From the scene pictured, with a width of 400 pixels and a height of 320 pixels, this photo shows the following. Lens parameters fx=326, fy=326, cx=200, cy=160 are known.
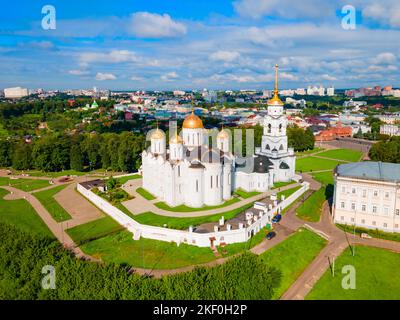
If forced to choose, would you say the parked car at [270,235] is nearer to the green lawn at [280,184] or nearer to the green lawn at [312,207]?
the green lawn at [312,207]

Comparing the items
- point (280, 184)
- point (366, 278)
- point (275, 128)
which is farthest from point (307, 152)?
point (366, 278)

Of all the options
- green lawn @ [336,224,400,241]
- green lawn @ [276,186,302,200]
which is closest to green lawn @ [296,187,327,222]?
green lawn @ [276,186,302,200]

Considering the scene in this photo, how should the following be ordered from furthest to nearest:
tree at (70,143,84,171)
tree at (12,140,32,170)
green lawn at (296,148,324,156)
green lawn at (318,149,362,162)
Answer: green lawn at (296,148,324,156), green lawn at (318,149,362,162), tree at (12,140,32,170), tree at (70,143,84,171)

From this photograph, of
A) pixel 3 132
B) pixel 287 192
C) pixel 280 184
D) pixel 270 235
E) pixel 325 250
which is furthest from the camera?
pixel 3 132

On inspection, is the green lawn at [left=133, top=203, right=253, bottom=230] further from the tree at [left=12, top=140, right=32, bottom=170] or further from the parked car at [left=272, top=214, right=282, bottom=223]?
the tree at [left=12, top=140, right=32, bottom=170]

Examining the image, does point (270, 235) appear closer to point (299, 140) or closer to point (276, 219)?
point (276, 219)

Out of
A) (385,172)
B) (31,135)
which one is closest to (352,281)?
(385,172)
